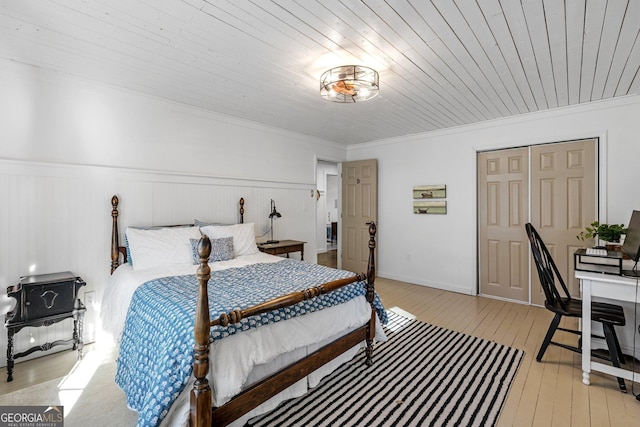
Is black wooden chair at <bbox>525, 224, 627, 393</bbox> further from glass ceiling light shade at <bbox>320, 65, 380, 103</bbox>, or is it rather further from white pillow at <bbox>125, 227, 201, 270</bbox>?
white pillow at <bbox>125, 227, 201, 270</bbox>

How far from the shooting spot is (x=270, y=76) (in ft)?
8.96

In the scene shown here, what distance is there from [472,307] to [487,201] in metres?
1.53

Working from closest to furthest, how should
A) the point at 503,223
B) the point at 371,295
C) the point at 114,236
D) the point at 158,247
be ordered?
the point at 371,295 < the point at 158,247 < the point at 114,236 < the point at 503,223

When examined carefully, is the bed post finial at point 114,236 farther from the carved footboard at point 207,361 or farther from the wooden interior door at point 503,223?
the wooden interior door at point 503,223

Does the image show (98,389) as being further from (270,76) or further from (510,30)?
(510,30)

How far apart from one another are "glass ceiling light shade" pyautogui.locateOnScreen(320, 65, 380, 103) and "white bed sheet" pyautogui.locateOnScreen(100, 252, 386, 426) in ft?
5.73

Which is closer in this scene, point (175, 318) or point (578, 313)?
point (175, 318)

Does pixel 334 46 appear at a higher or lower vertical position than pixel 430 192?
higher

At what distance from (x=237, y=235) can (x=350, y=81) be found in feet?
6.64

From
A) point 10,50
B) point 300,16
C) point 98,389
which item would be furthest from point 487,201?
point 10,50

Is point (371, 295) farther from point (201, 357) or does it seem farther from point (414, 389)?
point (201, 357)

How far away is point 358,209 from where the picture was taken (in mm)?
5629

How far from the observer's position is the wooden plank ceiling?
1.80m

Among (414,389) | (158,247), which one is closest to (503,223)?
(414,389)
